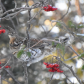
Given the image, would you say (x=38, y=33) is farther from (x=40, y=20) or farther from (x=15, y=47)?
(x=15, y=47)

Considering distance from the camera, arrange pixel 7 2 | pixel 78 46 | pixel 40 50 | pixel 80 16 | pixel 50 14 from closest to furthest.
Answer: pixel 40 50
pixel 80 16
pixel 78 46
pixel 7 2
pixel 50 14

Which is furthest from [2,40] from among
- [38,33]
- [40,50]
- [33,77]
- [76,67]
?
[40,50]

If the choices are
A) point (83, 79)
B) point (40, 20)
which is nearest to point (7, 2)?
point (40, 20)

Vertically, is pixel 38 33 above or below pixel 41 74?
above

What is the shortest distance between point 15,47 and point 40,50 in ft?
0.74

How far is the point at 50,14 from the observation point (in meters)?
2.91

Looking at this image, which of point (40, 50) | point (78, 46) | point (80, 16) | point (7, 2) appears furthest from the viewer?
point (7, 2)

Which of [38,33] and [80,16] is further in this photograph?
[38,33]

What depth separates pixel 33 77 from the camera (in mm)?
2730

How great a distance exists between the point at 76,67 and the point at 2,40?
126cm

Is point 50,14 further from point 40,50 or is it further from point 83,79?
point 40,50

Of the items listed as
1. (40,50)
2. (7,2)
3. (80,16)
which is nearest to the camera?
(40,50)

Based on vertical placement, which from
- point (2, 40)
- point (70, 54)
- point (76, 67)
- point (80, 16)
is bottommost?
point (76, 67)

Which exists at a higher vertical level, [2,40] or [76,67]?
[2,40]
